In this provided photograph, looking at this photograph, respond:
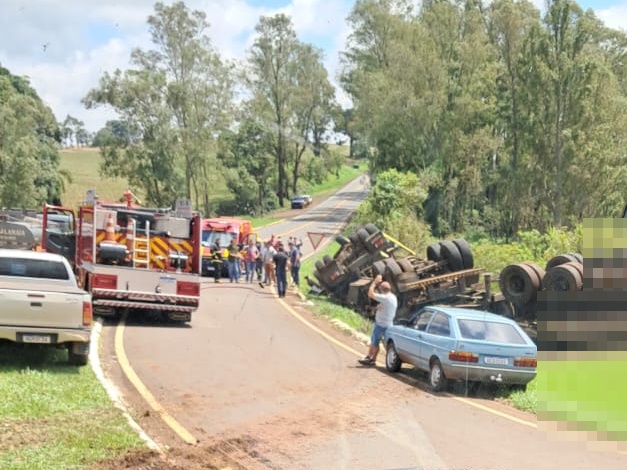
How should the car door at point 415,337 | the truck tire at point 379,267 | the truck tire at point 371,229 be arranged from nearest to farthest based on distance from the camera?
the car door at point 415,337, the truck tire at point 379,267, the truck tire at point 371,229

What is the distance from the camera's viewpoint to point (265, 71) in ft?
232

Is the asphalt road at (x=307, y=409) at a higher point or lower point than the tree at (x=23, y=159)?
lower

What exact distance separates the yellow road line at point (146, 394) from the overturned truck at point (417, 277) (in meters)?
7.57

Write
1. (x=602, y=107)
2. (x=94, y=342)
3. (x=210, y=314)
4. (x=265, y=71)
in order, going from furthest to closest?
(x=265, y=71) < (x=602, y=107) < (x=210, y=314) < (x=94, y=342)

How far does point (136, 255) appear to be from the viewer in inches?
733

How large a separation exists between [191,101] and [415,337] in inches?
1970

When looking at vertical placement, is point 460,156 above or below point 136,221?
above

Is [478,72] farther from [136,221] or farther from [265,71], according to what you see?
[136,221]

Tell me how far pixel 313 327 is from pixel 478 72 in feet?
130

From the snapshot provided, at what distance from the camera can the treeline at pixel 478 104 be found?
4325 cm

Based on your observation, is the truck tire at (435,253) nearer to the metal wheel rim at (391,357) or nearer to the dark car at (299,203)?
the metal wheel rim at (391,357)

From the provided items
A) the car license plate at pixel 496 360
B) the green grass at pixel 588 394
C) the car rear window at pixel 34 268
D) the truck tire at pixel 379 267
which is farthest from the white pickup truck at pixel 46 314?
the truck tire at pixel 379 267

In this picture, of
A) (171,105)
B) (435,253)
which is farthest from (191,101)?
(435,253)

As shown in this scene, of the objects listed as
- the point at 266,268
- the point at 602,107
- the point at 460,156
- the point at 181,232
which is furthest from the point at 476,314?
the point at 460,156
